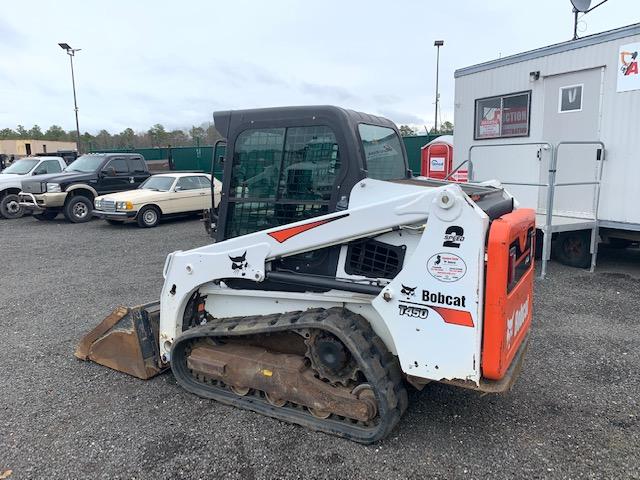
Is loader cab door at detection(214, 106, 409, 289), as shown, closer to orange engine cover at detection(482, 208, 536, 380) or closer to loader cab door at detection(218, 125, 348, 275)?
loader cab door at detection(218, 125, 348, 275)

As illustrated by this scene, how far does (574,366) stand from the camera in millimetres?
4352

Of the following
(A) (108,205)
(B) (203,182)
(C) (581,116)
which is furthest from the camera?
(B) (203,182)

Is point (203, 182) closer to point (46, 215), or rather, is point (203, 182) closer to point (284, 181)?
point (46, 215)

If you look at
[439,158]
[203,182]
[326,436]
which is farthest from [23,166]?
[326,436]

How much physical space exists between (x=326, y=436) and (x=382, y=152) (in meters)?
2.07


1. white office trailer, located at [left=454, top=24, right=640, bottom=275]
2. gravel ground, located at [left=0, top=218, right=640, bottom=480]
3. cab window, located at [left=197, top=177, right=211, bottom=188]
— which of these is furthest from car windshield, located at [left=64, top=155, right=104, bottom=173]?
white office trailer, located at [left=454, top=24, right=640, bottom=275]

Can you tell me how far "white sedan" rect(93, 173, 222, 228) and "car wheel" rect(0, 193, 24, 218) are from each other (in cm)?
395

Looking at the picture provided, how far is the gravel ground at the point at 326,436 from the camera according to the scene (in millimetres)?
3041

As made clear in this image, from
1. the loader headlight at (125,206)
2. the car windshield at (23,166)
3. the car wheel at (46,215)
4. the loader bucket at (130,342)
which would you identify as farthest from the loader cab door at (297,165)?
the car windshield at (23,166)

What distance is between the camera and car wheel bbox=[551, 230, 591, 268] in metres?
7.66

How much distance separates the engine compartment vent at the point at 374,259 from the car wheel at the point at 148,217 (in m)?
11.1

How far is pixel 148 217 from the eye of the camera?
13492 millimetres

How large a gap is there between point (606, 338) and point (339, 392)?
320 centimetres

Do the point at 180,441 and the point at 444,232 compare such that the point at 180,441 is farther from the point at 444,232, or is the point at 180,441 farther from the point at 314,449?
the point at 444,232
